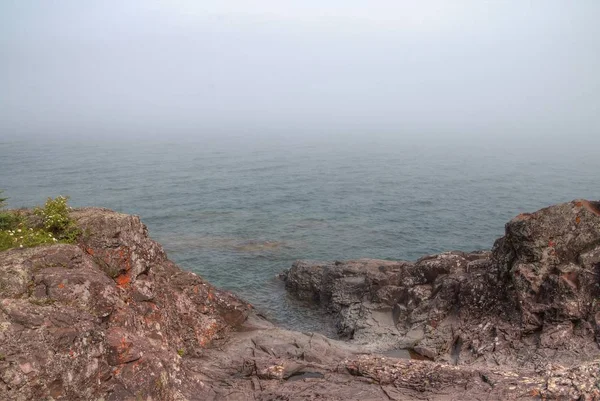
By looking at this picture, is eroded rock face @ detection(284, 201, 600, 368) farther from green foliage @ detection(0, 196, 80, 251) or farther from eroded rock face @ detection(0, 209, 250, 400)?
green foliage @ detection(0, 196, 80, 251)

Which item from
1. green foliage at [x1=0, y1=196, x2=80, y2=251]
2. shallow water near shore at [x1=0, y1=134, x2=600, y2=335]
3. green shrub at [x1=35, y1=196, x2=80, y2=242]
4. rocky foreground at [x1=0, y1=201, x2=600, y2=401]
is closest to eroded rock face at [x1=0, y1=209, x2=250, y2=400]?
rocky foreground at [x1=0, y1=201, x2=600, y2=401]

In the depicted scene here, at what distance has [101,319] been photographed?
52.3 feet

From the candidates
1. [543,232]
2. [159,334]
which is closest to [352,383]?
[159,334]

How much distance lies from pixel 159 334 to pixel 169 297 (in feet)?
10.6

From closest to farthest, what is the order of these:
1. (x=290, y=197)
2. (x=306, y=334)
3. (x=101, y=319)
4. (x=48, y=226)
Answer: (x=101, y=319) → (x=48, y=226) → (x=306, y=334) → (x=290, y=197)

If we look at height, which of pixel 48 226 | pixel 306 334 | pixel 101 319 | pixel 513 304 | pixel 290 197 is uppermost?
pixel 48 226

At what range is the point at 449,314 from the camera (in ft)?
82.4

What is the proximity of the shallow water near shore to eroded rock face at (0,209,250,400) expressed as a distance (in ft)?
39.9

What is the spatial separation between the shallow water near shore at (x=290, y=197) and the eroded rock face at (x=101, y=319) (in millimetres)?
12161

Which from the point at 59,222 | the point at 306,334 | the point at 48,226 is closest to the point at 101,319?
the point at 59,222

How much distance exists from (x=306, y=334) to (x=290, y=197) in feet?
156

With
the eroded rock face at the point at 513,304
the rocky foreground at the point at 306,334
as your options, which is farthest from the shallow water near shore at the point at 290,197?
the rocky foreground at the point at 306,334

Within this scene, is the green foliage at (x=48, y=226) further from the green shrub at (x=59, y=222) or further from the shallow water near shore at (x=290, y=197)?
the shallow water near shore at (x=290, y=197)

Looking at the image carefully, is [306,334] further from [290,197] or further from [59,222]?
[290,197]
